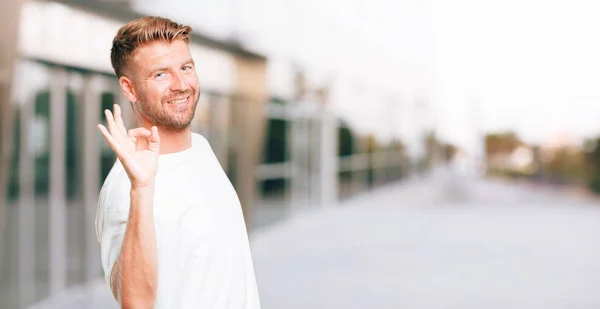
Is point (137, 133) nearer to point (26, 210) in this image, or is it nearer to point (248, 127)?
point (26, 210)

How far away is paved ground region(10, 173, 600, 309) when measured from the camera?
23.9 ft

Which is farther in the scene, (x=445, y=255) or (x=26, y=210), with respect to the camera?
(x=445, y=255)

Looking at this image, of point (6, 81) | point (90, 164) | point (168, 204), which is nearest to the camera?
point (168, 204)

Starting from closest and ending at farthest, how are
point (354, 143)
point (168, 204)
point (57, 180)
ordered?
point (168, 204) → point (57, 180) → point (354, 143)

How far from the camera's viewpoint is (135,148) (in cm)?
149

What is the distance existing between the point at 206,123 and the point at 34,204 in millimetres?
3558

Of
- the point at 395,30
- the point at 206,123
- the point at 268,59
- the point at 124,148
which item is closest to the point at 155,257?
the point at 124,148

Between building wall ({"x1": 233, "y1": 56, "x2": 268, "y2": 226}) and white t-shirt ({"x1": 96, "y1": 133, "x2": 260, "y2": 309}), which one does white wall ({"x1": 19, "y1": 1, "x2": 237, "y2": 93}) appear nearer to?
building wall ({"x1": 233, "y1": 56, "x2": 268, "y2": 226})

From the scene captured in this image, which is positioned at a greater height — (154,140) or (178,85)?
(178,85)

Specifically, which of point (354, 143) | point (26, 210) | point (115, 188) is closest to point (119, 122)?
point (115, 188)

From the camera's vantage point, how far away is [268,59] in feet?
41.4

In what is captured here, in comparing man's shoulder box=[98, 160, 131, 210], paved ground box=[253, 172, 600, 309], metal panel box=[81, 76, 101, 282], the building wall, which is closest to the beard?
man's shoulder box=[98, 160, 131, 210]

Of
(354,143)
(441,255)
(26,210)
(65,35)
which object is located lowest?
(441,255)

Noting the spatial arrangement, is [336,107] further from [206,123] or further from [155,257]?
[155,257]
